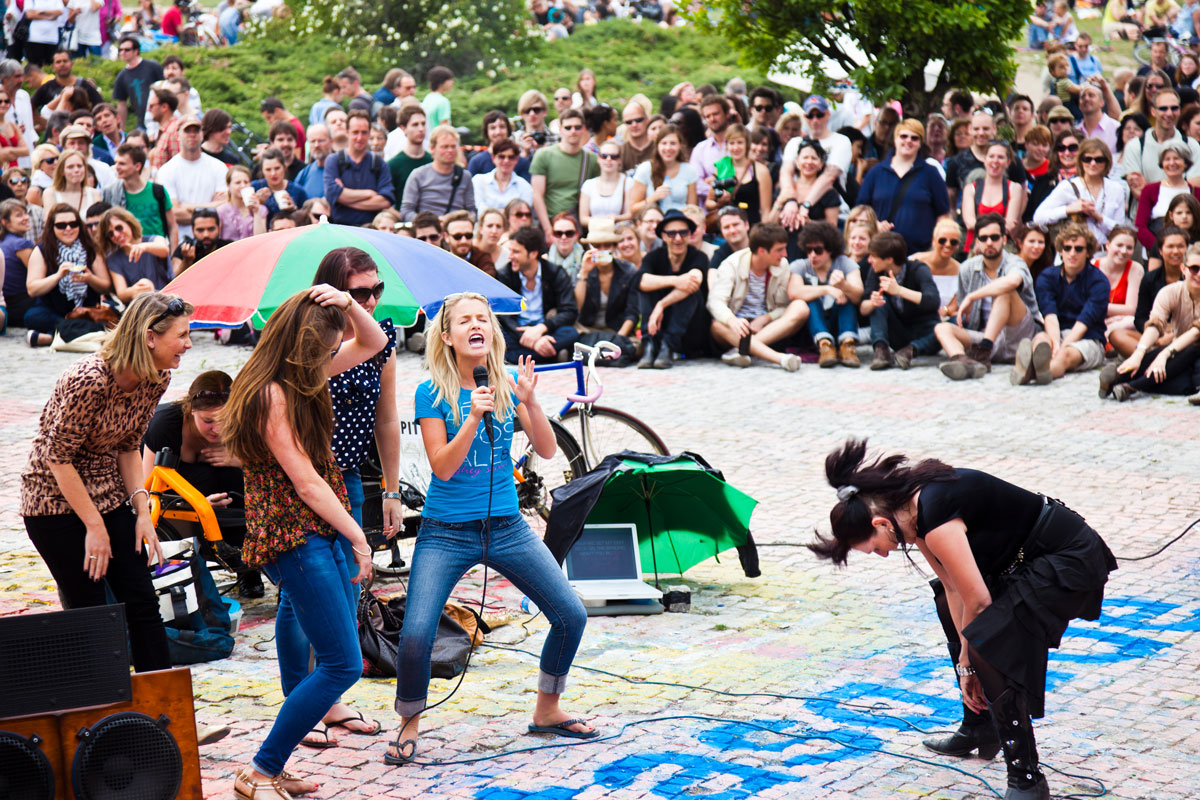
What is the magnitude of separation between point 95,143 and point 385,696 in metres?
13.8

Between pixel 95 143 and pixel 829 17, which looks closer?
pixel 829 17

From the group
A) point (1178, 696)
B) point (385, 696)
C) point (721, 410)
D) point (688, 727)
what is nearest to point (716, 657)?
point (688, 727)

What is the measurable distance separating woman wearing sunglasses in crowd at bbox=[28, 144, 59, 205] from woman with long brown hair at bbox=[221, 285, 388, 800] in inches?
479

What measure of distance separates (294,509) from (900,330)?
9458 mm

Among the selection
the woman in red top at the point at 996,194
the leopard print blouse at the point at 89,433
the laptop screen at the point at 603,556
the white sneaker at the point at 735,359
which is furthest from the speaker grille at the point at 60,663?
the woman in red top at the point at 996,194

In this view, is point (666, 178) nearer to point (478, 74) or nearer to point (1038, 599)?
point (1038, 599)

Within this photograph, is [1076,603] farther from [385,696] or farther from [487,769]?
[385,696]

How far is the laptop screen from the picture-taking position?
7.25 metres

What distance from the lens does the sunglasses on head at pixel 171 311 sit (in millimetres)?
5074

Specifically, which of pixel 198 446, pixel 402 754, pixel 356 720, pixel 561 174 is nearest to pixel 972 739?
pixel 402 754

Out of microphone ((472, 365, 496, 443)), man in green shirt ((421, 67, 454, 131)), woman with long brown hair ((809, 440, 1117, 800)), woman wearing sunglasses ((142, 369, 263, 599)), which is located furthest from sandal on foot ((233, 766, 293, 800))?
man in green shirt ((421, 67, 454, 131))

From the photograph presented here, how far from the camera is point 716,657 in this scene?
6430mm

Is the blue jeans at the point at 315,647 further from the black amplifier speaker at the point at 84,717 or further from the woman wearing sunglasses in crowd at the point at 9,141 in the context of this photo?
the woman wearing sunglasses in crowd at the point at 9,141

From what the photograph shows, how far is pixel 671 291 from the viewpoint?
13.7 meters
